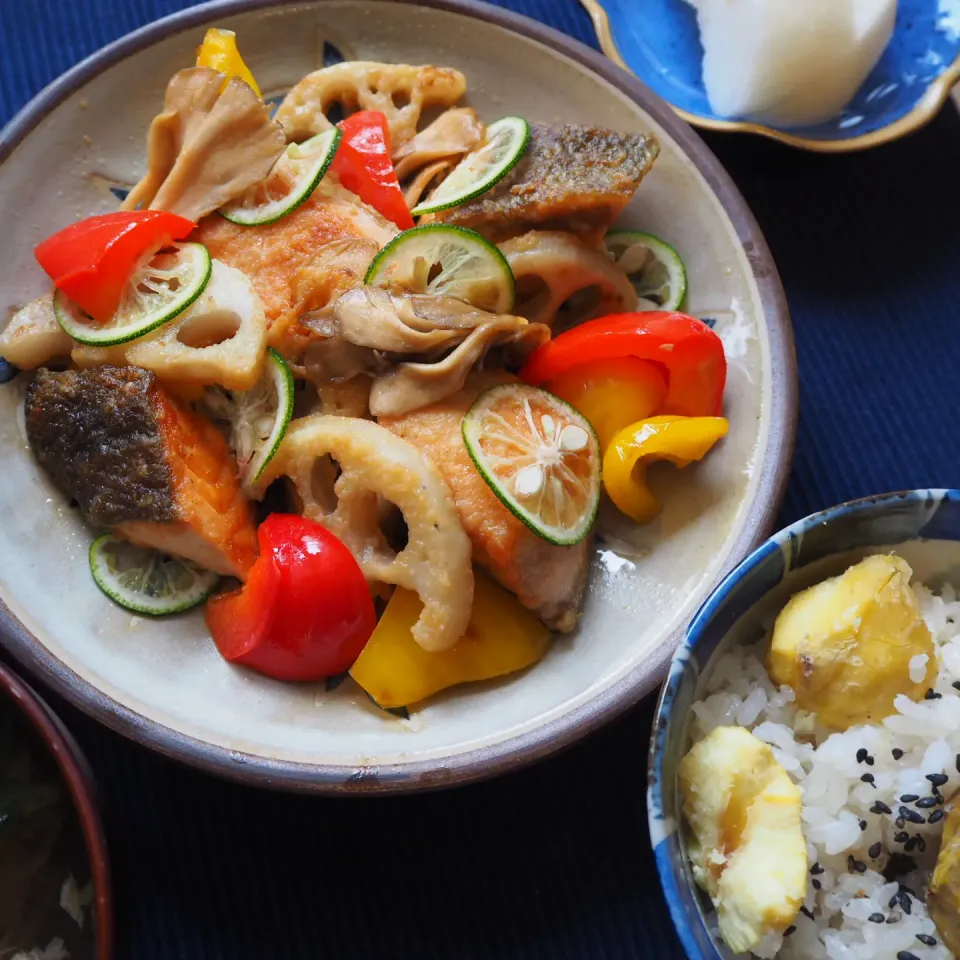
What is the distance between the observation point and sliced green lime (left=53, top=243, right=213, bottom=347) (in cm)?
223

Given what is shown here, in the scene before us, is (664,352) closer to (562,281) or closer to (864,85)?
(562,281)

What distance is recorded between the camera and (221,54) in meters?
2.48

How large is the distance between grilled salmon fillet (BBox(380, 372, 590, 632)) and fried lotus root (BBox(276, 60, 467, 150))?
2.90ft

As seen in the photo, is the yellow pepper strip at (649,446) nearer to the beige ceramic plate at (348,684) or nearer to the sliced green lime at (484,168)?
the beige ceramic plate at (348,684)

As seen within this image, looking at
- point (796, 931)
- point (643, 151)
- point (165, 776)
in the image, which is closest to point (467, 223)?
point (643, 151)

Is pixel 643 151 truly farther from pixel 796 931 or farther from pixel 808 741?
pixel 796 931

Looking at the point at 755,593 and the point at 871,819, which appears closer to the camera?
the point at 871,819

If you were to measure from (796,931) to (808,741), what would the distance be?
1.10 ft

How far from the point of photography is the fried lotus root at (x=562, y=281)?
239 centimetres

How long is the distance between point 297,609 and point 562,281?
1061mm

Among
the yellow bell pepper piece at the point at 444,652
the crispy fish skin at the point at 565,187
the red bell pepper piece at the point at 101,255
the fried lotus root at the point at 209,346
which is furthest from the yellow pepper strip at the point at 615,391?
the red bell pepper piece at the point at 101,255

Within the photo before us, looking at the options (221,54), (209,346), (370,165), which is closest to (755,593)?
(209,346)

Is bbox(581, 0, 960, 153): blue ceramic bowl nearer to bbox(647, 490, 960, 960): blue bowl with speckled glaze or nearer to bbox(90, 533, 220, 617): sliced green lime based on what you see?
bbox(647, 490, 960, 960): blue bowl with speckled glaze

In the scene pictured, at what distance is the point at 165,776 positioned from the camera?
232cm
